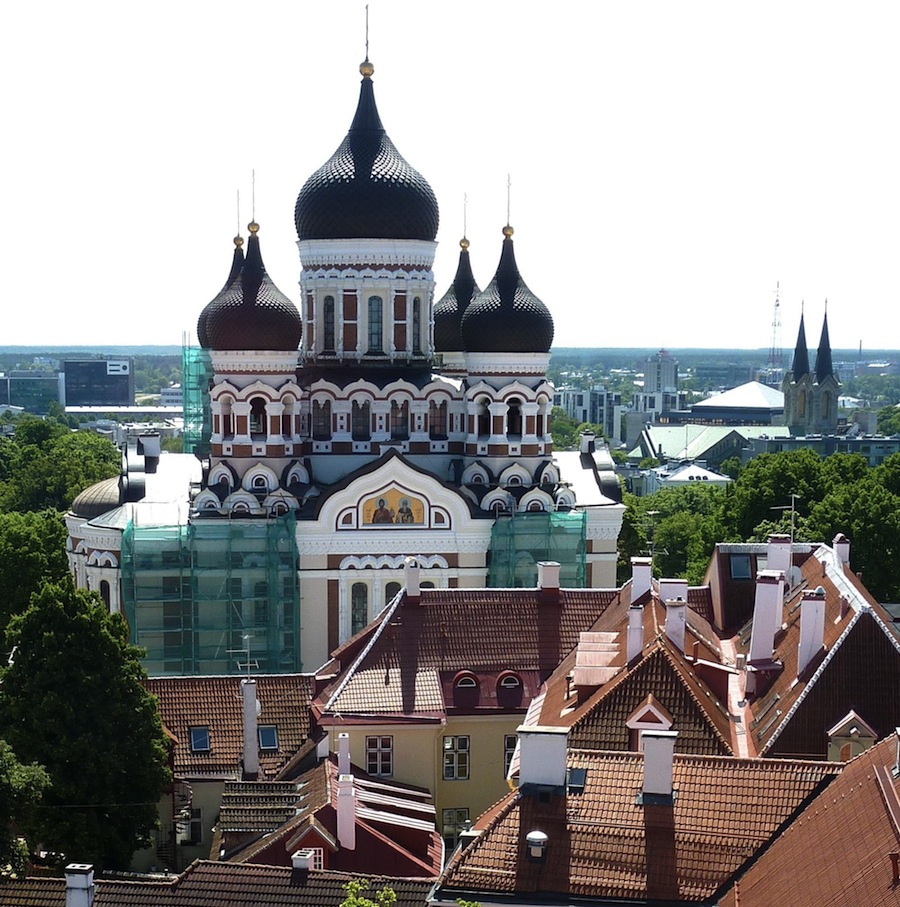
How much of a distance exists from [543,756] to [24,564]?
1512 inches

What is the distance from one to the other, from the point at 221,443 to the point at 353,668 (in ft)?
61.3

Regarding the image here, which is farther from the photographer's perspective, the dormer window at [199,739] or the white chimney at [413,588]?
the white chimney at [413,588]

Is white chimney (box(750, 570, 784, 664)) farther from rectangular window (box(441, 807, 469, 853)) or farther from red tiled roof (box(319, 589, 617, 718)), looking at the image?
rectangular window (box(441, 807, 469, 853))

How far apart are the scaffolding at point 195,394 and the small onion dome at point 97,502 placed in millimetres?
8483

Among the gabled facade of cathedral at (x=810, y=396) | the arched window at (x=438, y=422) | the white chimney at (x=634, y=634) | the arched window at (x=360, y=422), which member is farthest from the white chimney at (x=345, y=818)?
the gabled facade of cathedral at (x=810, y=396)

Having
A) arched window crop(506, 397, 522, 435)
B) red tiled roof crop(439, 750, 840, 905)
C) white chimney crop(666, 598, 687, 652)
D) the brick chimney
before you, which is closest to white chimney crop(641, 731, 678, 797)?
red tiled roof crop(439, 750, 840, 905)

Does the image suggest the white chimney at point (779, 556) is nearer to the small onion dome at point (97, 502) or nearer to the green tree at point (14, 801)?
the green tree at point (14, 801)

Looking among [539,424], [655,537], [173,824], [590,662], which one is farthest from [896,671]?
[655,537]

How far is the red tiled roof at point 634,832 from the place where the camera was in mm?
21547

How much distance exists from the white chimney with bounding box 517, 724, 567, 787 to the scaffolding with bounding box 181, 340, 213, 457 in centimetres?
4260

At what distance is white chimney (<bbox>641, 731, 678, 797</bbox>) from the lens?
22.3 meters

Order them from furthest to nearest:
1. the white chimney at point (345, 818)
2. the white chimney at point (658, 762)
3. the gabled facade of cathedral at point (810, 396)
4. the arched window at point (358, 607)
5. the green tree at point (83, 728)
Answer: the gabled facade of cathedral at point (810, 396)
the arched window at point (358, 607)
the green tree at point (83, 728)
the white chimney at point (345, 818)
the white chimney at point (658, 762)

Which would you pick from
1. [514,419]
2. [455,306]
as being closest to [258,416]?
[514,419]

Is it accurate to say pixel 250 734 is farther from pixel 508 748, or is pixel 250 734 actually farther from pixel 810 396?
pixel 810 396
